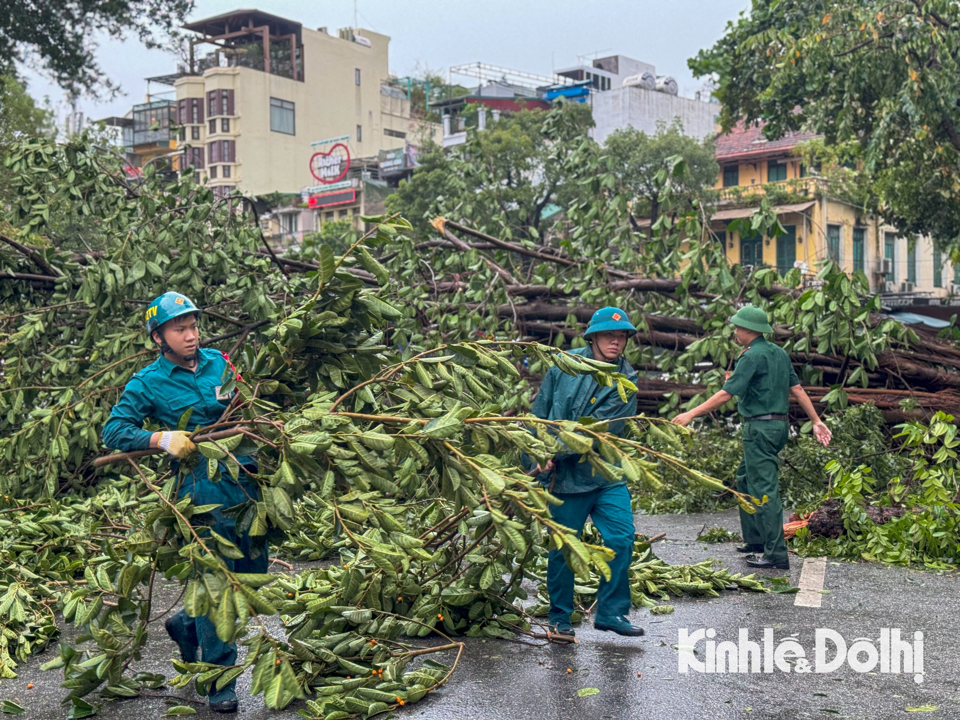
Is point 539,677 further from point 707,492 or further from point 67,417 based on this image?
point 707,492

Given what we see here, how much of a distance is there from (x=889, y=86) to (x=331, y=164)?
A: 5203cm

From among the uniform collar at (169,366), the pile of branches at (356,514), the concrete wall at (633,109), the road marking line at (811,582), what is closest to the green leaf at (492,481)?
the pile of branches at (356,514)

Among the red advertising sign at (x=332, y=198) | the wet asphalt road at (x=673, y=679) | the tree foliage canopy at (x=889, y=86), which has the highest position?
the red advertising sign at (x=332, y=198)

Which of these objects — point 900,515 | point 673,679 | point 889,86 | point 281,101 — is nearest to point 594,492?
point 673,679

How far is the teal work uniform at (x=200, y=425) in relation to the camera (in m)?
4.46

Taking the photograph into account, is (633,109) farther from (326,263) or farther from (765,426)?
(326,263)

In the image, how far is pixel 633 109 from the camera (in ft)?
168

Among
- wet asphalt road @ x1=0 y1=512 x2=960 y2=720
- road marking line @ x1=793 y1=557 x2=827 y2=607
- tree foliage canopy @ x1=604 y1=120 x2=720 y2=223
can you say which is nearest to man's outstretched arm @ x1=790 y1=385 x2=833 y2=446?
road marking line @ x1=793 y1=557 x2=827 y2=607

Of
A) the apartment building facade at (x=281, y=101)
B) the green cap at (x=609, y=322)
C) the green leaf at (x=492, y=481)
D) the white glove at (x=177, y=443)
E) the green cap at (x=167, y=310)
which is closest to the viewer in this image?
the green leaf at (x=492, y=481)

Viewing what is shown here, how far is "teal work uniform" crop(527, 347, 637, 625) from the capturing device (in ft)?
17.6

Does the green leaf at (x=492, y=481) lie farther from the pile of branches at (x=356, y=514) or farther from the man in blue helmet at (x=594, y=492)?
the man in blue helmet at (x=594, y=492)

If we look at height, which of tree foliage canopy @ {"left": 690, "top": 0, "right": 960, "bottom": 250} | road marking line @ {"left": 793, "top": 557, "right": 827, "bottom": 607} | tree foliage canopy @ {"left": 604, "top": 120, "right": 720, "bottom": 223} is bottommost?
road marking line @ {"left": 793, "top": 557, "right": 827, "bottom": 607}

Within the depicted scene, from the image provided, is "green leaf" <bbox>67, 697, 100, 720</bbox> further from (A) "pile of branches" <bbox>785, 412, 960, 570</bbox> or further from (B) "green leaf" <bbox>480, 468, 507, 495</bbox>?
(A) "pile of branches" <bbox>785, 412, 960, 570</bbox>

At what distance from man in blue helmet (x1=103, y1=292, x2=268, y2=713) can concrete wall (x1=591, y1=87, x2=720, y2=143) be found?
154ft
